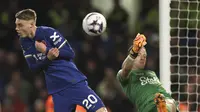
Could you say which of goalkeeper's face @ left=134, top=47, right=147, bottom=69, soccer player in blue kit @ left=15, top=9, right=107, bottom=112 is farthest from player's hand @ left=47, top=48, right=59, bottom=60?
goalkeeper's face @ left=134, top=47, right=147, bottom=69

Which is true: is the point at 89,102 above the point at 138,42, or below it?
below

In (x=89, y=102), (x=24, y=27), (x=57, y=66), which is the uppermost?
(x=24, y=27)

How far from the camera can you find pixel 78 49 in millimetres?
12727

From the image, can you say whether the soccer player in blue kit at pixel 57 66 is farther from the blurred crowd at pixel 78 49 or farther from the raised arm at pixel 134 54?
the blurred crowd at pixel 78 49

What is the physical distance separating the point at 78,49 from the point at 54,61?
17.0ft

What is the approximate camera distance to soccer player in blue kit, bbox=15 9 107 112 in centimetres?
748

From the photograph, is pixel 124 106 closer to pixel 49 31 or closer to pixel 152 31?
pixel 152 31

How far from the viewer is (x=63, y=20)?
43.3 feet

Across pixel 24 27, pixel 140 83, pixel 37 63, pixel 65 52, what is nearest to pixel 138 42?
pixel 140 83

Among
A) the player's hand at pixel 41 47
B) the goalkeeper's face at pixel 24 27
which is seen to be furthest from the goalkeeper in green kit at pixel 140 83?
the goalkeeper's face at pixel 24 27

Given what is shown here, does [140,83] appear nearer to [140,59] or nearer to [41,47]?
[140,59]

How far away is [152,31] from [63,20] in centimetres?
170

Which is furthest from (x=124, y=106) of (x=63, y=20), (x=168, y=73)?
(x=168, y=73)

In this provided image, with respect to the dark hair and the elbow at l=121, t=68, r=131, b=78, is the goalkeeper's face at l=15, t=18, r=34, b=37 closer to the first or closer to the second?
the dark hair
